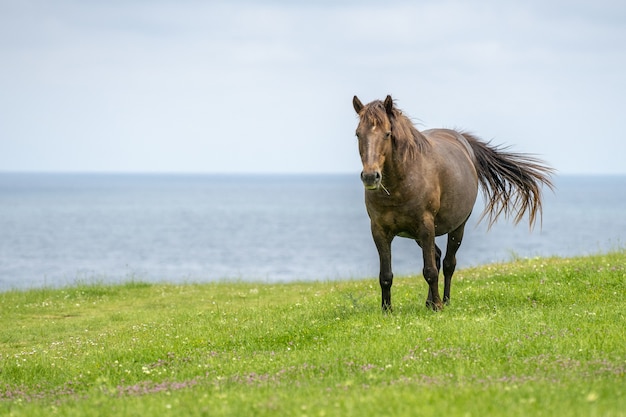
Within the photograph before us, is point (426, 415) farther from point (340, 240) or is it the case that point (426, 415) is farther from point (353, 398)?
point (340, 240)

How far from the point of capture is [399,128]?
14.1m

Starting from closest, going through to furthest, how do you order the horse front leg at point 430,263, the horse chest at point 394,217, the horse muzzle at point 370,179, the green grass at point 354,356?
the green grass at point 354,356, the horse muzzle at point 370,179, the horse chest at point 394,217, the horse front leg at point 430,263

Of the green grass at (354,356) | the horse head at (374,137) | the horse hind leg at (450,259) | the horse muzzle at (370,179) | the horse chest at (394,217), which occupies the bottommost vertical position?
the green grass at (354,356)

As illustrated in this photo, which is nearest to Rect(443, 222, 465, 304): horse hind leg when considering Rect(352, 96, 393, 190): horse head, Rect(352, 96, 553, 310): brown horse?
Rect(352, 96, 553, 310): brown horse

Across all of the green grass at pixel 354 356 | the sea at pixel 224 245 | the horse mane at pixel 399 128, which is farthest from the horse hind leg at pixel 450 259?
the sea at pixel 224 245

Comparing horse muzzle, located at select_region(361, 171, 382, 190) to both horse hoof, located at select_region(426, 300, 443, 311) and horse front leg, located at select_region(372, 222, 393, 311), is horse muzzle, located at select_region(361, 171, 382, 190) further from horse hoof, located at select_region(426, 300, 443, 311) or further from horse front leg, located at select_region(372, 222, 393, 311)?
horse hoof, located at select_region(426, 300, 443, 311)

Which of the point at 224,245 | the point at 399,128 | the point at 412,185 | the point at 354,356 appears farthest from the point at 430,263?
the point at 224,245

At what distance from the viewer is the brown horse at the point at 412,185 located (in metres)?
13.6

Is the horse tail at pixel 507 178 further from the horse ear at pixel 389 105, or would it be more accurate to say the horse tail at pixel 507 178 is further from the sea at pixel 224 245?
the sea at pixel 224 245

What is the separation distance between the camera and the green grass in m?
8.92

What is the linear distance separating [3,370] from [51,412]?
3976mm

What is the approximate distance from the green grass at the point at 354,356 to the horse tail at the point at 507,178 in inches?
68.9

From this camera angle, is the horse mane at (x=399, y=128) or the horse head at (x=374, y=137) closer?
the horse head at (x=374, y=137)

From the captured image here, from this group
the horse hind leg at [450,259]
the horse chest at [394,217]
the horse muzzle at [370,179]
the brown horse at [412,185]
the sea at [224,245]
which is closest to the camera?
the horse muzzle at [370,179]
